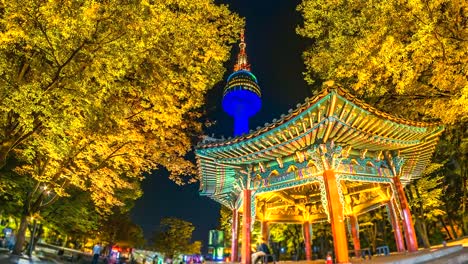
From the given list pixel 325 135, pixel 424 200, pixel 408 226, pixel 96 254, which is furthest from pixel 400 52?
pixel 96 254

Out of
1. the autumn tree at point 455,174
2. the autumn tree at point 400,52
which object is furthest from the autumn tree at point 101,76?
the autumn tree at point 455,174

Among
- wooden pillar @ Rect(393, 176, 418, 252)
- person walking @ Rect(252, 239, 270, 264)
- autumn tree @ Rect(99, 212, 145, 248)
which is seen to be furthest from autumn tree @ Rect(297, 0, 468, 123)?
autumn tree @ Rect(99, 212, 145, 248)

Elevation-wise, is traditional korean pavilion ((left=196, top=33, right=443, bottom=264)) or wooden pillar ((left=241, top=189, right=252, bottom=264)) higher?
traditional korean pavilion ((left=196, top=33, right=443, bottom=264))

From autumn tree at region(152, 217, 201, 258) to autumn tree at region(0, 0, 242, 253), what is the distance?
41.2 metres

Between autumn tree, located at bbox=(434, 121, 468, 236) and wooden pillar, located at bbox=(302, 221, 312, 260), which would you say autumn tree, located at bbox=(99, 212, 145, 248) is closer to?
wooden pillar, located at bbox=(302, 221, 312, 260)

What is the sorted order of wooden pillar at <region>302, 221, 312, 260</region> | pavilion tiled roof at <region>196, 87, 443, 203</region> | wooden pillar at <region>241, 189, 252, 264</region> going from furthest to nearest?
wooden pillar at <region>302, 221, 312, 260</region> → wooden pillar at <region>241, 189, 252, 264</region> → pavilion tiled roof at <region>196, 87, 443, 203</region>

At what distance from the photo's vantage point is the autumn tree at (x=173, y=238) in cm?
5344

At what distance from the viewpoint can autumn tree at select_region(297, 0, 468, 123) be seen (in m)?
8.91

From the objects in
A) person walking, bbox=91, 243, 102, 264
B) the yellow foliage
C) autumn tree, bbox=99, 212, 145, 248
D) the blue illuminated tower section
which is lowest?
person walking, bbox=91, 243, 102, 264

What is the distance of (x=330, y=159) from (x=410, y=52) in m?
5.70

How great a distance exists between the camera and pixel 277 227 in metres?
31.0

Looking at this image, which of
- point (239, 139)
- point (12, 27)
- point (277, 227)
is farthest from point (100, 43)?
point (277, 227)

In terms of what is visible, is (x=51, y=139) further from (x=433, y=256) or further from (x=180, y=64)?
(x=433, y=256)

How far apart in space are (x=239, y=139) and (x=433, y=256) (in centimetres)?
695
